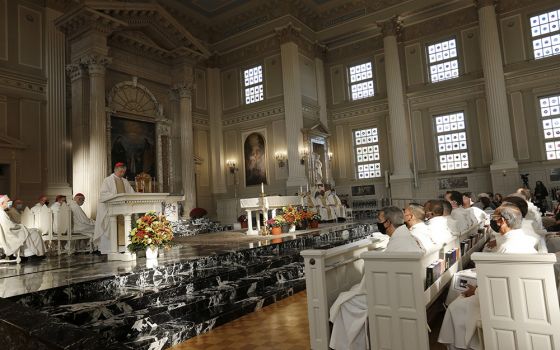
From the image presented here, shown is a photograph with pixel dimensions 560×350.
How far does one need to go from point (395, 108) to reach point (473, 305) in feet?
46.6

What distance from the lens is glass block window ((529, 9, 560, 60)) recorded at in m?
14.6

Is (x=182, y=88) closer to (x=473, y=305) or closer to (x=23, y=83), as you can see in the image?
(x=23, y=83)

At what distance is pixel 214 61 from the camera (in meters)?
18.8

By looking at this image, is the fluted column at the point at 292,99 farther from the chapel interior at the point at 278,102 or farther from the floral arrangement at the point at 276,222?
the floral arrangement at the point at 276,222

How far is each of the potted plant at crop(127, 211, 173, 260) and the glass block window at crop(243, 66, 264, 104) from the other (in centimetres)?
1210

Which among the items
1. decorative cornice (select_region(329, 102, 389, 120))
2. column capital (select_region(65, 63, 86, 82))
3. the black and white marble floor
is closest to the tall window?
decorative cornice (select_region(329, 102, 389, 120))

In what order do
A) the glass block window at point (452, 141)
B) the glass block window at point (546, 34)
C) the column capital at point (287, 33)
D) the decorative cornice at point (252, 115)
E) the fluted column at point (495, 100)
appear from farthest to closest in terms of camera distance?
the decorative cornice at point (252, 115) → the column capital at point (287, 33) → the glass block window at point (452, 141) → the glass block window at point (546, 34) → the fluted column at point (495, 100)

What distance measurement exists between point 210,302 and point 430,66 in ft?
50.4

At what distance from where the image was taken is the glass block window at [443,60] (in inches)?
647

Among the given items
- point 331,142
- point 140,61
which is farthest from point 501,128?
point 140,61

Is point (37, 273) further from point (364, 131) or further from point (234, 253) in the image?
point (364, 131)

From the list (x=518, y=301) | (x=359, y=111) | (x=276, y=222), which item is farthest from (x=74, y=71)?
(x=518, y=301)

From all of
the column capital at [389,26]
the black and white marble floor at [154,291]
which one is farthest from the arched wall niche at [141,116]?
the column capital at [389,26]

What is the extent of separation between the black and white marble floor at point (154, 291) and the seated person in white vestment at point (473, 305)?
1850mm
